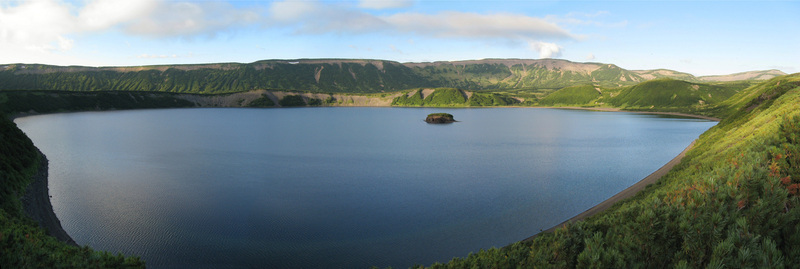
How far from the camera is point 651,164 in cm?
4853

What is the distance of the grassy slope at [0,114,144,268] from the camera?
12.0m

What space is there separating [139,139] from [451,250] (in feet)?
252

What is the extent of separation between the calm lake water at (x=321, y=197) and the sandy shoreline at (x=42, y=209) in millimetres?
738

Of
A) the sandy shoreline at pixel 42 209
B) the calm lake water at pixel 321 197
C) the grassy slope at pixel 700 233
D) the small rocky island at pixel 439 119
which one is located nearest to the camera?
the grassy slope at pixel 700 233

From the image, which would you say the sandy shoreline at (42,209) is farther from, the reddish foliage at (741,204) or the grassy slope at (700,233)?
the reddish foliage at (741,204)

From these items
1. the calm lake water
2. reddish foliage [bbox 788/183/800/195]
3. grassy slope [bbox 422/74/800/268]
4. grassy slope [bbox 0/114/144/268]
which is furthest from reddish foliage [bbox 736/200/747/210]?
grassy slope [bbox 0/114/144/268]

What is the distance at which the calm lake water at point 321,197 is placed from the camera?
887 inches

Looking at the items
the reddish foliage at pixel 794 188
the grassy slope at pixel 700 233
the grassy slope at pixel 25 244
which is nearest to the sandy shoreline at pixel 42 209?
the grassy slope at pixel 25 244

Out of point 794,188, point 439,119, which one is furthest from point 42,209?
point 439,119

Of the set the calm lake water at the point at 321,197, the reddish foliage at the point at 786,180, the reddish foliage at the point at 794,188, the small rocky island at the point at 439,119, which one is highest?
the reddish foliage at the point at 786,180

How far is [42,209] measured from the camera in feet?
92.2

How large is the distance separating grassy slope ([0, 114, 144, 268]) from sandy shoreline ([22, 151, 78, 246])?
620mm

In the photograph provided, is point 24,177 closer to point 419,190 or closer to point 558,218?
point 419,190

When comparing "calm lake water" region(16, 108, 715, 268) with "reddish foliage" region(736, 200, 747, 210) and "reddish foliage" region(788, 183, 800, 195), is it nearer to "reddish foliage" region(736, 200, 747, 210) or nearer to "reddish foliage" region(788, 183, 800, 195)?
"reddish foliage" region(736, 200, 747, 210)
